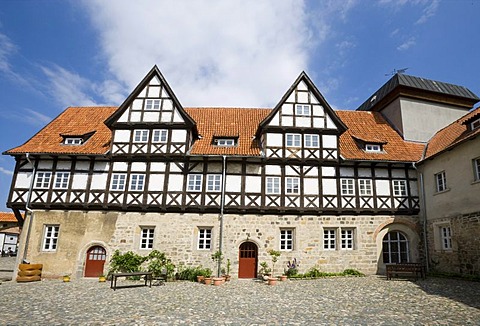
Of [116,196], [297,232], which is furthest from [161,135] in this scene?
[297,232]

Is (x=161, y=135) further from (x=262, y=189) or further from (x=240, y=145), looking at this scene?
(x=262, y=189)

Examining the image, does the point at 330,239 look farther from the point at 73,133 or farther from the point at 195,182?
the point at 73,133

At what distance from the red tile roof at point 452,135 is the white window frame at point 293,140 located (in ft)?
22.7

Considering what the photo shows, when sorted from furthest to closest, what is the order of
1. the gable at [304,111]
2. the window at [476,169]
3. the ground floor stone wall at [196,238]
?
the gable at [304,111] → the ground floor stone wall at [196,238] → the window at [476,169]

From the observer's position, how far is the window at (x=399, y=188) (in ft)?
58.8

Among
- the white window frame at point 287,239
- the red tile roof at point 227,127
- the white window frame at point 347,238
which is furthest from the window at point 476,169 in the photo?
the red tile roof at point 227,127

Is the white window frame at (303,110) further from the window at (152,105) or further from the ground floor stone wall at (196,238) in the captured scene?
the window at (152,105)

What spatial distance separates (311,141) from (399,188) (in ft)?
18.3

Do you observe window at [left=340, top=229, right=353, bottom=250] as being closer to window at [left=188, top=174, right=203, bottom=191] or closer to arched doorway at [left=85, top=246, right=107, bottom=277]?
window at [left=188, top=174, right=203, bottom=191]

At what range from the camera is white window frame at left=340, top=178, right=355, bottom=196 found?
1766cm

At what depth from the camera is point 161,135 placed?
712 inches

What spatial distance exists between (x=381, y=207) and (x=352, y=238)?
2327mm

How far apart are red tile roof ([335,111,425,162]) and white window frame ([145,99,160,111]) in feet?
35.6

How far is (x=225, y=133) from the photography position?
19328 millimetres
